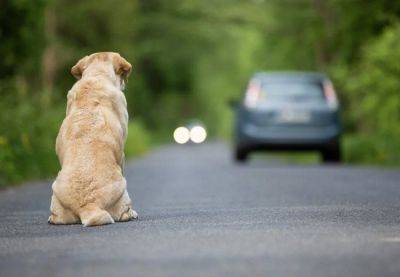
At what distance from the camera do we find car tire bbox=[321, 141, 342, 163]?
20734mm

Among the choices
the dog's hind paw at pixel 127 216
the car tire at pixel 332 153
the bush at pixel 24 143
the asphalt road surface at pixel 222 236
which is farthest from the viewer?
the car tire at pixel 332 153

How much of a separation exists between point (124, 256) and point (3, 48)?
1317 centimetres

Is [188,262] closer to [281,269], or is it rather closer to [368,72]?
[281,269]

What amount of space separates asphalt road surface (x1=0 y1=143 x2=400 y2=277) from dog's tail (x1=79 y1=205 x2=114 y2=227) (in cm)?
9

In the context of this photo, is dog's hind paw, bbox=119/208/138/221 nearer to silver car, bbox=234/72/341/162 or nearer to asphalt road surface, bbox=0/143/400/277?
asphalt road surface, bbox=0/143/400/277

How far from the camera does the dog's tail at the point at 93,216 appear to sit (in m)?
8.18

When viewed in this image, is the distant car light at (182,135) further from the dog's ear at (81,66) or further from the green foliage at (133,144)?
the dog's ear at (81,66)

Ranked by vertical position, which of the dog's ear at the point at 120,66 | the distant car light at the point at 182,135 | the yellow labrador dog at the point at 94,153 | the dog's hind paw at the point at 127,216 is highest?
the dog's ear at the point at 120,66

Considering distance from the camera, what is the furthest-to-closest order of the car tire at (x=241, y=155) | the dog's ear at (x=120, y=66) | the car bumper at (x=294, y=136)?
the car tire at (x=241, y=155) → the car bumper at (x=294, y=136) → the dog's ear at (x=120, y=66)

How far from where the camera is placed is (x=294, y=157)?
91.4 ft

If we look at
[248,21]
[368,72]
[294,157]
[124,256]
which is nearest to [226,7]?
[248,21]

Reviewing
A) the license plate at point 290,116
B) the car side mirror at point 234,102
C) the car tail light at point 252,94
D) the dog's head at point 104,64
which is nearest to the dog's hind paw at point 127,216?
the dog's head at point 104,64

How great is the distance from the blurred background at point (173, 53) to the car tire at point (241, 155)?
4.71 ft

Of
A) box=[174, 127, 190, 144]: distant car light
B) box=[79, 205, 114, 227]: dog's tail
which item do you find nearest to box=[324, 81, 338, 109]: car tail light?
box=[79, 205, 114, 227]: dog's tail
